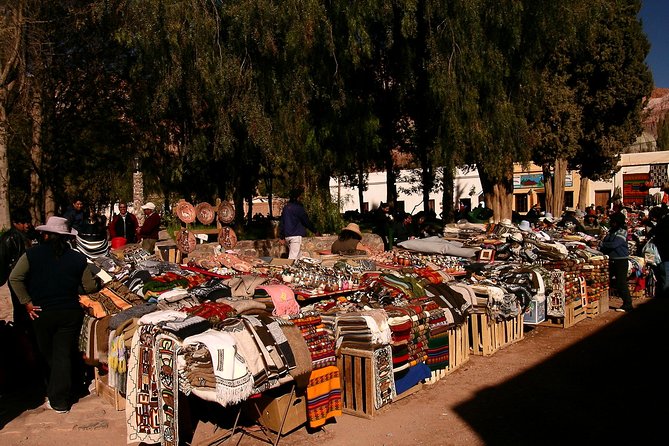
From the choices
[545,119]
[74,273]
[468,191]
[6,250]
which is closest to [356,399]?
[74,273]

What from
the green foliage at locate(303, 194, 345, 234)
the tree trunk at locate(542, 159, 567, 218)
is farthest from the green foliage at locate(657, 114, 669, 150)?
the green foliage at locate(303, 194, 345, 234)

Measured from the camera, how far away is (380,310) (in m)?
5.52

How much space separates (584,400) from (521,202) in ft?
144

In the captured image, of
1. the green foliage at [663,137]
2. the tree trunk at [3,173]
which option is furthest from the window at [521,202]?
the tree trunk at [3,173]

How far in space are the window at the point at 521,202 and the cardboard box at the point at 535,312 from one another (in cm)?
4067

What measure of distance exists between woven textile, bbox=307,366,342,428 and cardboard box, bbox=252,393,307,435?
0.10 meters

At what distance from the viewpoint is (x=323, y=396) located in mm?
4898

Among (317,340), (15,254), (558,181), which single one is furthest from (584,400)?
(558,181)

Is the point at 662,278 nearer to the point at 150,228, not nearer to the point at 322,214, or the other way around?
the point at 322,214

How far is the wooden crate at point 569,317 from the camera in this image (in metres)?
8.81

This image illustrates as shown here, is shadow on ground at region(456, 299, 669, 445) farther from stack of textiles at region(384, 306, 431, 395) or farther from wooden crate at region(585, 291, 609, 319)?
wooden crate at region(585, 291, 609, 319)

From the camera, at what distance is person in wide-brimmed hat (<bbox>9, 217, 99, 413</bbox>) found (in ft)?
17.6

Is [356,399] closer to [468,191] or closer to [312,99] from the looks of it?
[312,99]

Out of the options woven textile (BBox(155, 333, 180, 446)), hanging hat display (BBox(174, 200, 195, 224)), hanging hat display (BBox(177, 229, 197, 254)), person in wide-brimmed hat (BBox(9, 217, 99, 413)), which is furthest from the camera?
hanging hat display (BBox(174, 200, 195, 224))
